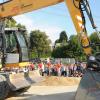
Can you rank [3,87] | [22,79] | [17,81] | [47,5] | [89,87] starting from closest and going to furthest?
[89,87], [47,5], [3,87], [17,81], [22,79]

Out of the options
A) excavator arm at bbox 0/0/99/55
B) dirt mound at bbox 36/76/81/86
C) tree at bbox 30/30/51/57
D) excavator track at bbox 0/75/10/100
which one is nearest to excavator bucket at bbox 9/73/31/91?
excavator track at bbox 0/75/10/100

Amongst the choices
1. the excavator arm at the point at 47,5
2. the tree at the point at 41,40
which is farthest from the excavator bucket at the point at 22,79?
the tree at the point at 41,40

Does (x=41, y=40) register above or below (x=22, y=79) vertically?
above

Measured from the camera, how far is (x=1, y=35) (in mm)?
14141

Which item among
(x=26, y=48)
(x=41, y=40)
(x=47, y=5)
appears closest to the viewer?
(x=47, y=5)

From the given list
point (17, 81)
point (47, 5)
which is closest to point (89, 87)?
point (47, 5)

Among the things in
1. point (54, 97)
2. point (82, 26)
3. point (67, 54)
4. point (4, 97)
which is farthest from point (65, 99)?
point (67, 54)

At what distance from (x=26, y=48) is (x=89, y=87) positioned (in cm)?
567

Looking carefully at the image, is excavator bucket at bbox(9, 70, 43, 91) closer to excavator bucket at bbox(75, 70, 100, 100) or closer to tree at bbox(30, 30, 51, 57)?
excavator bucket at bbox(75, 70, 100, 100)

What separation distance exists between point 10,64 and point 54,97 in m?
2.02

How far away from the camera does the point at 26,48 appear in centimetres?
1506

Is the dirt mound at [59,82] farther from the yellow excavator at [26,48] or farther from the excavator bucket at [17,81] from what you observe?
the excavator bucket at [17,81]

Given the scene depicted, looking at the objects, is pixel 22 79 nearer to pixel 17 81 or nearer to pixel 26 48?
pixel 17 81

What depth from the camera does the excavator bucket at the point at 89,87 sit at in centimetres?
959
